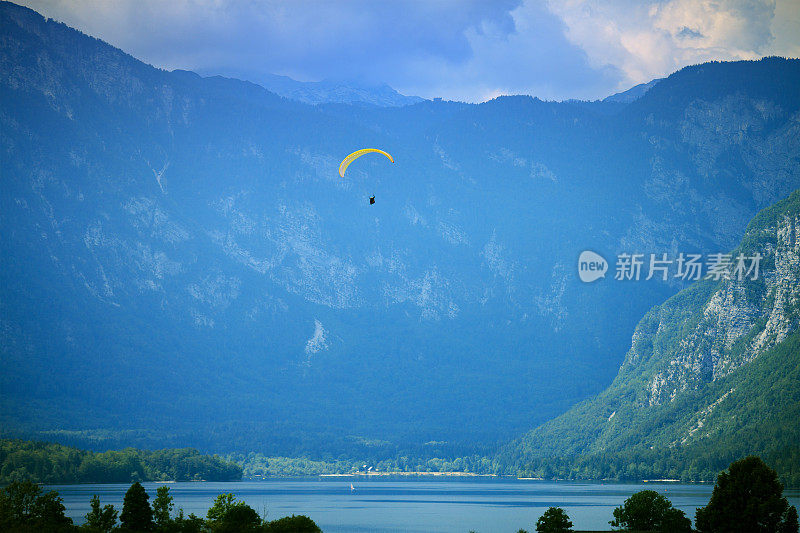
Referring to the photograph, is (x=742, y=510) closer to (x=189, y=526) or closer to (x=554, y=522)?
(x=554, y=522)

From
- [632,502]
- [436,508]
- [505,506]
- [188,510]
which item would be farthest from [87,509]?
[632,502]

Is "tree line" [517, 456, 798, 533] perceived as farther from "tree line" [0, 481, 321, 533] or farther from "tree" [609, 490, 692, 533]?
"tree line" [0, 481, 321, 533]

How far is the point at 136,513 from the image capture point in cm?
10131

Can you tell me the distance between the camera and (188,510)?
521ft

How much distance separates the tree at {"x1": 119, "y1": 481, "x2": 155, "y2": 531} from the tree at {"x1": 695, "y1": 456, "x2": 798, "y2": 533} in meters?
55.5

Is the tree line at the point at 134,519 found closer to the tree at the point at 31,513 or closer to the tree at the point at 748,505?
the tree at the point at 31,513

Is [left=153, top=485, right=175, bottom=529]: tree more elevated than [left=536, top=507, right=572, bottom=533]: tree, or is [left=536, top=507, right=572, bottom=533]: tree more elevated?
[left=153, top=485, right=175, bottom=529]: tree

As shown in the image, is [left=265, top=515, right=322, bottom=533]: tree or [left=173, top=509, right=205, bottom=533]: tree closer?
[left=265, top=515, right=322, bottom=533]: tree

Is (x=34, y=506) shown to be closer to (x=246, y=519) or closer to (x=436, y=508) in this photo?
(x=246, y=519)

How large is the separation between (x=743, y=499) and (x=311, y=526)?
41.6 meters

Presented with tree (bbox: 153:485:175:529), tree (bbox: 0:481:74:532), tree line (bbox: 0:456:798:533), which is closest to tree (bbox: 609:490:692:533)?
tree line (bbox: 0:456:798:533)

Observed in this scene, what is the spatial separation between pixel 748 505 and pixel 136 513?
6051cm

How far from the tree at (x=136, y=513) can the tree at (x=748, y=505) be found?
182 feet

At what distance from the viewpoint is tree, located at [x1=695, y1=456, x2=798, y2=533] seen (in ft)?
301
